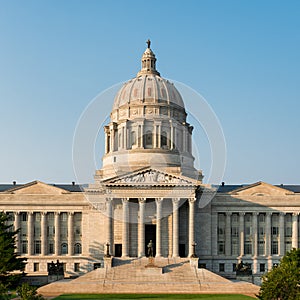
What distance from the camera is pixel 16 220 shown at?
100 meters

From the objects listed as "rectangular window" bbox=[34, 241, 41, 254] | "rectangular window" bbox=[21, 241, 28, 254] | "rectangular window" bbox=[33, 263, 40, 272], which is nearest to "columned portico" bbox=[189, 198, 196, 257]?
"rectangular window" bbox=[33, 263, 40, 272]

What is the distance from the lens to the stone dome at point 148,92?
114 metres

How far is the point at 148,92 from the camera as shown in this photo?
114 m

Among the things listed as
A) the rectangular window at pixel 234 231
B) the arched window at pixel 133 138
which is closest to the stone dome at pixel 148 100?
the arched window at pixel 133 138

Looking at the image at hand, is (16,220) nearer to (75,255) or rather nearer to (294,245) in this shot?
(75,255)

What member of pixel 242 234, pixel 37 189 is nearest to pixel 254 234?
pixel 242 234

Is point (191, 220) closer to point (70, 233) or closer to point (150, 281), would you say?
point (150, 281)

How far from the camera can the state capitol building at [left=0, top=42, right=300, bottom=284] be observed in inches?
3615

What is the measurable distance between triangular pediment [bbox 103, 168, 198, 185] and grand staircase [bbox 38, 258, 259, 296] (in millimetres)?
11934

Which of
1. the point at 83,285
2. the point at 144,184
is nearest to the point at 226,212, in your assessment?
the point at 144,184

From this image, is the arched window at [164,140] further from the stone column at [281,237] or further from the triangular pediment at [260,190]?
the stone column at [281,237]

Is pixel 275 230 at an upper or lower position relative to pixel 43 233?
upper

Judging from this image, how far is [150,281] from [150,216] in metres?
16.8

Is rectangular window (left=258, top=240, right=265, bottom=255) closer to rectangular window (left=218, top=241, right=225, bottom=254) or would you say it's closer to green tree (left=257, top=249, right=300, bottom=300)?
rectangular window (left=218, top=241, right=225, bottom=254)
